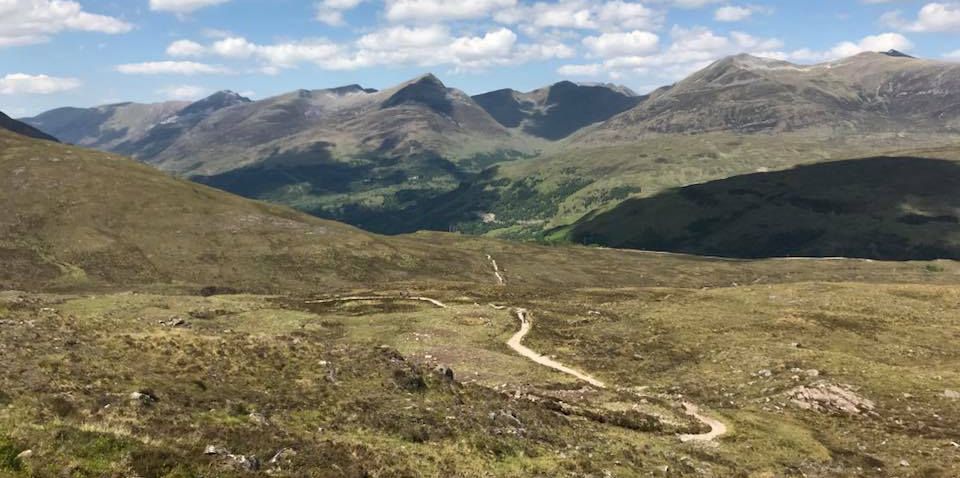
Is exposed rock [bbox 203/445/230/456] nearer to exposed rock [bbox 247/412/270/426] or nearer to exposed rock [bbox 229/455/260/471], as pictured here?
exposed rock [bbox 229/455/260/471]

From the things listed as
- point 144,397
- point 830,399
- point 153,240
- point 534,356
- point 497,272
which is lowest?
point 497,272

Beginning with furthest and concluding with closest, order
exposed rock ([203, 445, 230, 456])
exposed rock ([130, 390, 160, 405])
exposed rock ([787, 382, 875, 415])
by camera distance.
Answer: exposed rock ([787, 382, 875, 415]) → exposed rock ([130, 390, 160, 405]) → exposed rock ([203, 445, 230, 456])

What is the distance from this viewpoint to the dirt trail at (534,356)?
55.3 m

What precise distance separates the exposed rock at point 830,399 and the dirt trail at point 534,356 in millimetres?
16170

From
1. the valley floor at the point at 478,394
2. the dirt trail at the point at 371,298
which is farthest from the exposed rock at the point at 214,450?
the dirt trail at the point at 371,298

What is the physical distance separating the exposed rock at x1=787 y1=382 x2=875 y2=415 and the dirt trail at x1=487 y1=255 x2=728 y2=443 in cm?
954

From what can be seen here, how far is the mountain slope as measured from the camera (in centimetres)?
13325

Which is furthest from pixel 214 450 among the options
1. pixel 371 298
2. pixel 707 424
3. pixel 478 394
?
pixel 371 298

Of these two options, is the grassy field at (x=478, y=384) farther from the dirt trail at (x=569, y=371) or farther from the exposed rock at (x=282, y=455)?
the dirt trail at (x=569, y=371)

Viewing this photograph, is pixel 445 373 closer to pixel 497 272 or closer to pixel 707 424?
pixel 707 424

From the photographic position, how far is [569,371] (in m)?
57.6

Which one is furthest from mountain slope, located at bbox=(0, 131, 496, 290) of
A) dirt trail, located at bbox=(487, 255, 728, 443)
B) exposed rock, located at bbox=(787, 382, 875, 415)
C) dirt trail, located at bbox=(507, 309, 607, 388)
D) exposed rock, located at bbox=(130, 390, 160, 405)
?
exposed rock, located at bbox=(787, 382, 875, 415)

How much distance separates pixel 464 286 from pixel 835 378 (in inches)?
2745

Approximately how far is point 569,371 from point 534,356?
20.5 ft
